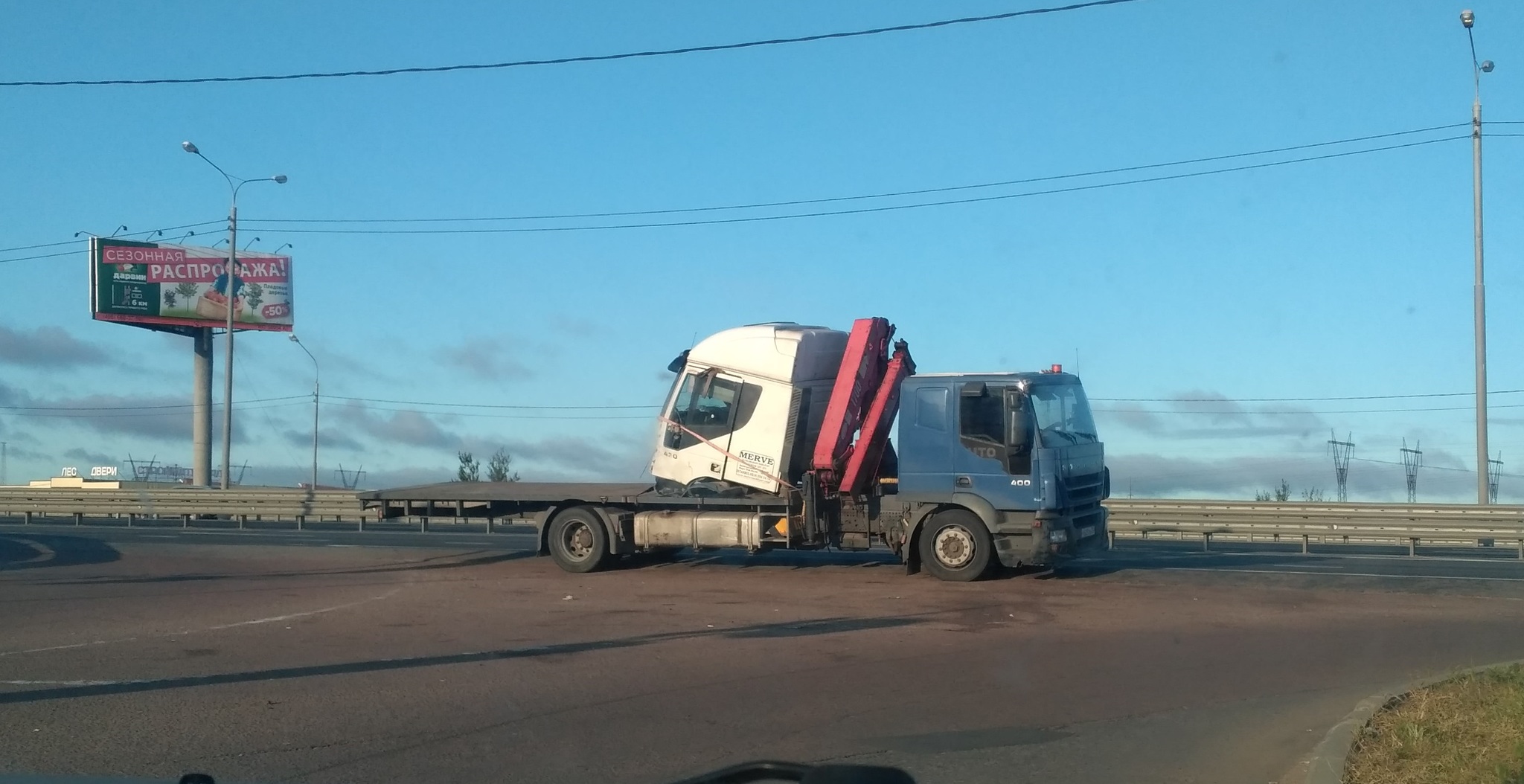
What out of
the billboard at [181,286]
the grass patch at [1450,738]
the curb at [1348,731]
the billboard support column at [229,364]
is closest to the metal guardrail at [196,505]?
the billboard support column at [229,364]

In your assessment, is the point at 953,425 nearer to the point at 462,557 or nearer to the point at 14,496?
the point at 462,557

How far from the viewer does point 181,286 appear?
179 ft

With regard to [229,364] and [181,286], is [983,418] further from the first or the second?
[181,286]

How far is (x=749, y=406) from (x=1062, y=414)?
13.6ft

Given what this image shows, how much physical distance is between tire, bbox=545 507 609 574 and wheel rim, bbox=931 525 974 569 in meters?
4.89

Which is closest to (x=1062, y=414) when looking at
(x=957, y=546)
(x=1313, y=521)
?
(x=957, y=546)

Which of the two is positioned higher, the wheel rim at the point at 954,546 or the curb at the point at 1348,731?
the wheel rim at the point at 954,546

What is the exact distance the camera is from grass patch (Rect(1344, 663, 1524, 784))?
6.11 m

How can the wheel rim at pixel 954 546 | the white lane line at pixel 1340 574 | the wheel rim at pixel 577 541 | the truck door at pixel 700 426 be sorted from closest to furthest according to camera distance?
the wheel rim at pixel 954 546 → the white lane line at pixel 1340 574 → the truck door at pixel 700 426 → the wheel rim at pixel 577 541

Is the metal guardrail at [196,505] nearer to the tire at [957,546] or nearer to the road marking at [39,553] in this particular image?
the road marking at [39,553]

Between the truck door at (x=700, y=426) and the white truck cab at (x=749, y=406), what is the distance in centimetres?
1

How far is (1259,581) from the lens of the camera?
52.9ft

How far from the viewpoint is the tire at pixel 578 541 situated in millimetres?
17844

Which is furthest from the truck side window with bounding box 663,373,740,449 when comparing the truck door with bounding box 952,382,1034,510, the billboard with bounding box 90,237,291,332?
the billboard with bounding box 90,237,291,332
